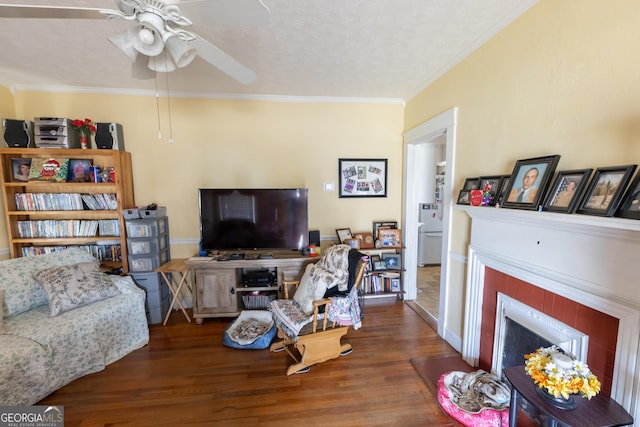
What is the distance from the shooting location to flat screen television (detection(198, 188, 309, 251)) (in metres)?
2.93

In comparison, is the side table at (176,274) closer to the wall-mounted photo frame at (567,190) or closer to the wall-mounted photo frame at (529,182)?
the wall-mounted photo frame at (529,182)

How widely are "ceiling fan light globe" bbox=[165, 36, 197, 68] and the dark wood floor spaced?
7.25 ft

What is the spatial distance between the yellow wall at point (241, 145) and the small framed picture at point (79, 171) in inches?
17.2

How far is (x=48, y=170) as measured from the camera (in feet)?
9.07

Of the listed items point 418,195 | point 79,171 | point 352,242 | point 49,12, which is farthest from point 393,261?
point 79,171

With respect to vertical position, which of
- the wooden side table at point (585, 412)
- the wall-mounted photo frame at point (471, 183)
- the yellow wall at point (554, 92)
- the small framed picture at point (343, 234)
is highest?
the yellow wall at point (554, 92)

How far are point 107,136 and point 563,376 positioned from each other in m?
4.11

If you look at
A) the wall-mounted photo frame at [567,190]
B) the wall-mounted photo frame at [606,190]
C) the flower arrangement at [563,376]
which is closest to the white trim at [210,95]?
the wall-mounted photo frame at [567,190]

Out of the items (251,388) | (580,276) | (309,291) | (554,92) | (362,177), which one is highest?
(554,92)

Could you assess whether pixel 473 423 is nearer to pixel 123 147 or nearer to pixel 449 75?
pixel 449 75

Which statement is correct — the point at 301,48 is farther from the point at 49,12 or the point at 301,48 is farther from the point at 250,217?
the point at 250,217

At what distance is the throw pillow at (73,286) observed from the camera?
6.93 ft

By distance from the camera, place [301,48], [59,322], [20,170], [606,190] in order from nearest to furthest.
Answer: [606,190] < [59,322] < [301,48] < [20,170]

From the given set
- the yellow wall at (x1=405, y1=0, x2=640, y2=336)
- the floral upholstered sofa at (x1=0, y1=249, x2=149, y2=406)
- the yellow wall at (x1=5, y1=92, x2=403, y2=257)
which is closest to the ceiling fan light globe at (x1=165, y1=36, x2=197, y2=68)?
the yellow wall at (x1=5, y1=92, x2=403, y2=257)
